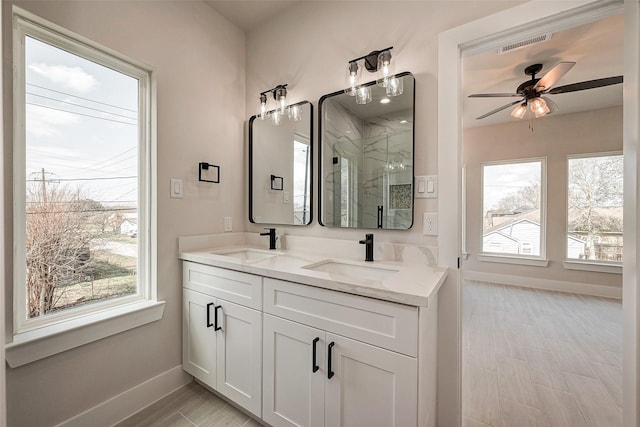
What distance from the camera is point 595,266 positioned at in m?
3.77

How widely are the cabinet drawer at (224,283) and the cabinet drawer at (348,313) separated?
84 mm

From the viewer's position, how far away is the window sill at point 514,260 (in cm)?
415

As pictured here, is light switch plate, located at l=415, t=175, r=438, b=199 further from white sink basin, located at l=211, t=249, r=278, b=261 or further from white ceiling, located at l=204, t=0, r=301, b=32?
white ceiling, located at l=204, t=0, r=301, b=32

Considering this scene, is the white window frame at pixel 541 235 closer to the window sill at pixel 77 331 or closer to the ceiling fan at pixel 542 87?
the ceiling fan at pixel 542 87

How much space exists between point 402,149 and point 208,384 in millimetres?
1904

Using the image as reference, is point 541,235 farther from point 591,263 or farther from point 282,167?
point 282,167

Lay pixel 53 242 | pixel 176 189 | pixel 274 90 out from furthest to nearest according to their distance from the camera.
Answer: pixel 274 90
pixel 176 189
pixel 53 242

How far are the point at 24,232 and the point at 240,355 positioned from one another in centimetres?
122

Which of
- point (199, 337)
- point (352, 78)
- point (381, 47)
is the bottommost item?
point (199, 337)

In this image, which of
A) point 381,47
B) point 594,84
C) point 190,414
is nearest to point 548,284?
point 594,84

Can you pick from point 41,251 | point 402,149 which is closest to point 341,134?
point 402,149

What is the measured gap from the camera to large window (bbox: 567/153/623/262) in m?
3.74

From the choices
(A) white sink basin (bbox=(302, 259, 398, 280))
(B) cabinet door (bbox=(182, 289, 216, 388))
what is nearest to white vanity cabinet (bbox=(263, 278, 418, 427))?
(A) white sink basin (bbox=(302, 259, 398, 280))

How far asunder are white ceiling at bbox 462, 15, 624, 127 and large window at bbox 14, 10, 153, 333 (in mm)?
2246
